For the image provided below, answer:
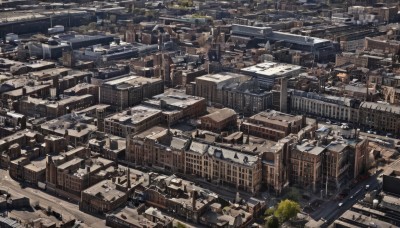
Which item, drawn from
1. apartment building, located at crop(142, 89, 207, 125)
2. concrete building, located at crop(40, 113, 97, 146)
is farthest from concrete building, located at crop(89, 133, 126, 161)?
apartment building, located at crop(142, 89, 207, 125)

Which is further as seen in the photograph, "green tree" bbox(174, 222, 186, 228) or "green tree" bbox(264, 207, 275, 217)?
"green tree" bbox(264, 207, 275, 217)

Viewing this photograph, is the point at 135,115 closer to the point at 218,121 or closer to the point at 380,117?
the point at 218,121

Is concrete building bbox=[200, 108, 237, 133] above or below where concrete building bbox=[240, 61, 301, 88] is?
below

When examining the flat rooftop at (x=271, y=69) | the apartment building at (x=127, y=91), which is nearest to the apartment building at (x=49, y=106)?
the apartment building at (x=127, y=91)

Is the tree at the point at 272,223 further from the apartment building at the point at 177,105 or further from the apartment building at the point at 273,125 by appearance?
the apartment building at the point at 177,105

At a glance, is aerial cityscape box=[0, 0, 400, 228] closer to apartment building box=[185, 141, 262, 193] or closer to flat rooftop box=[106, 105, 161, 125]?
apartment building box=[185, 141, 262, 193]

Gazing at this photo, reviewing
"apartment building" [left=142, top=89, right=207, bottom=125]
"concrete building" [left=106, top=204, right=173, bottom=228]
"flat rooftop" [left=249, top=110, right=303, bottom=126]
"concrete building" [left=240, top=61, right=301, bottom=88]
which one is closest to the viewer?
"concrete building" [left=106, top=204, right=173, bottom=228]

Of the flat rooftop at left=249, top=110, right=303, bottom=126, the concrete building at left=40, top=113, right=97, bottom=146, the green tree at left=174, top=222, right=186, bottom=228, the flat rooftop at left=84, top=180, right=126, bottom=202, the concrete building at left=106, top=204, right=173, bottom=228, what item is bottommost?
the green tree at left=174, top=222, right=186, bottom=228
